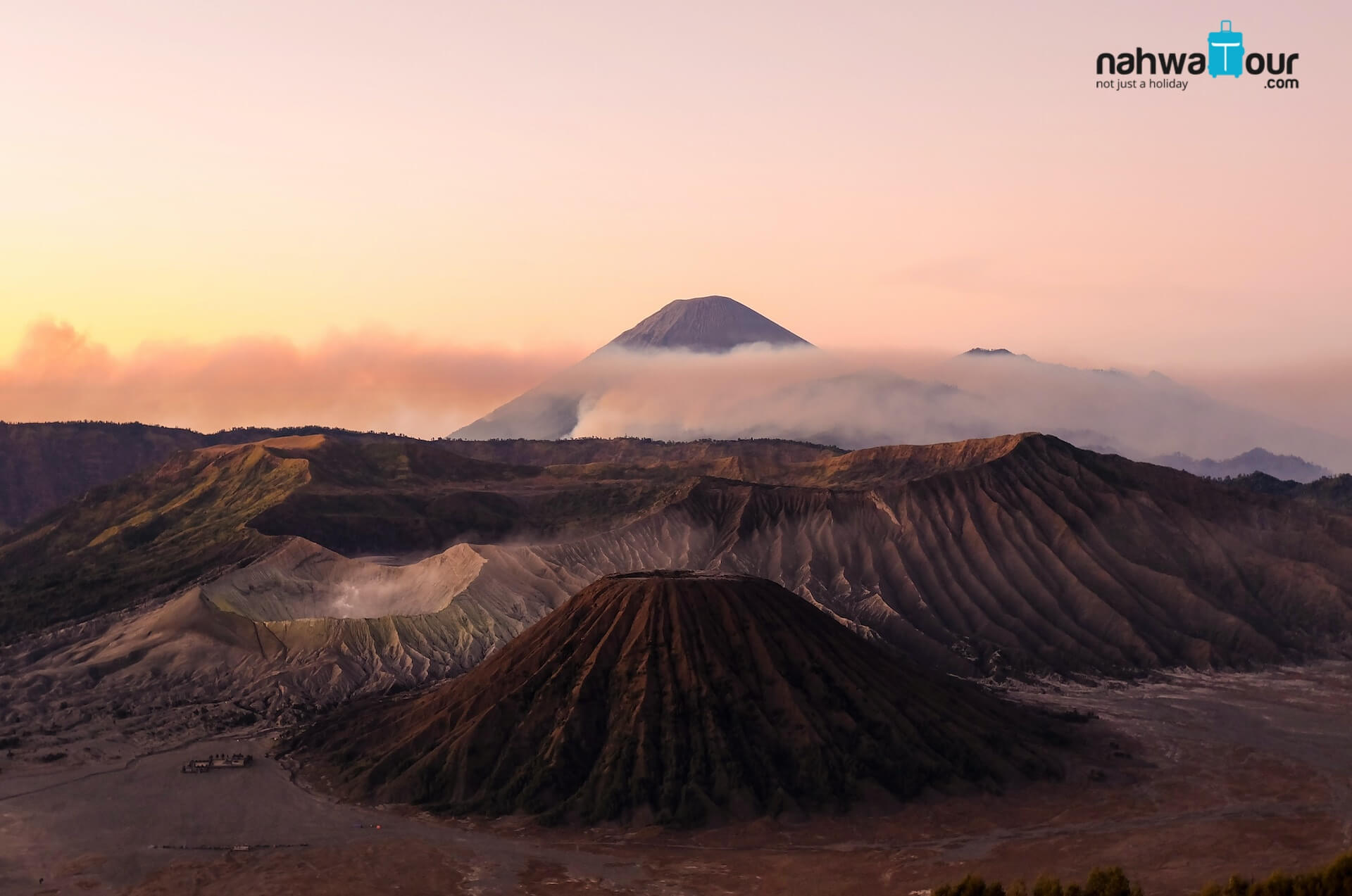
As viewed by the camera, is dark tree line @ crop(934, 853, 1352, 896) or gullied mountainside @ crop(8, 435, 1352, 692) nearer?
dark tree line @ crop(934, 853, 1352, 896)

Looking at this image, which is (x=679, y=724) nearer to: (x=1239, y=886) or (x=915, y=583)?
(x=1239, y=886)

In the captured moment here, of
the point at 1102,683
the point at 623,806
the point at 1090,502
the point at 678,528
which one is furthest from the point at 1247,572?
the point at 623,806

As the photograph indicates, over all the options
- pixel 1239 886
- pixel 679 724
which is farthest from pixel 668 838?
pixel 1239 886

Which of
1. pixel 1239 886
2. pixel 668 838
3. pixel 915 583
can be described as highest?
pixel 915 583

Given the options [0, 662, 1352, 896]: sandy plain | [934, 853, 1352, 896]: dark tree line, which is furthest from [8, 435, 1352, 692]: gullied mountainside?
[934, 853, 1352, 896]: dark tree line

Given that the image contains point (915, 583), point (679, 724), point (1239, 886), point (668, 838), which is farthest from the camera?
point (915, 583)

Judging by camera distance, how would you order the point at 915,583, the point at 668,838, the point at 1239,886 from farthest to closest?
1. the point at 915,583
2. the point at 668,838
3. the point at 1239,886

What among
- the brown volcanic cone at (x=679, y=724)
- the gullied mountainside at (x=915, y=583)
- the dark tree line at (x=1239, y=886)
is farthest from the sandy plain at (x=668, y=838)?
the gullied mountainside at (x=915, y=583)

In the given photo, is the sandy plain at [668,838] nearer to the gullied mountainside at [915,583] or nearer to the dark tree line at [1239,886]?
the dark tree line at [1239,886]

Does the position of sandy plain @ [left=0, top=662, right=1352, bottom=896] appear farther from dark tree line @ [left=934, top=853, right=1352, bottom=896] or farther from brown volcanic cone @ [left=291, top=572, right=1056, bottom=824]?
dark tree line @ [left=934, top=853, right=1352, bottom=896]
